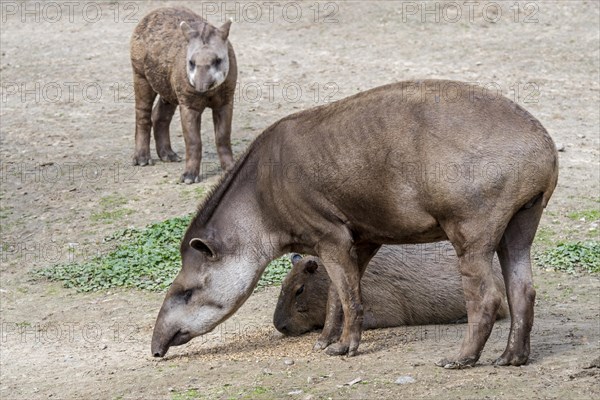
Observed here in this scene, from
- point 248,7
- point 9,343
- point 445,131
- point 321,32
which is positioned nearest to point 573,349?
point 445,131

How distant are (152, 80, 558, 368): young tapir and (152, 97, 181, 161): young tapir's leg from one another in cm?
615

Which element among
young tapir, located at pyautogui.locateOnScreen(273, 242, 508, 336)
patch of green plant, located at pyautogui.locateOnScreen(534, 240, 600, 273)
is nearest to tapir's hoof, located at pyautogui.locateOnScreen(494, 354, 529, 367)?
young tapir, located at pyautogui.locateOnScreen(273, 242, 508, 336)

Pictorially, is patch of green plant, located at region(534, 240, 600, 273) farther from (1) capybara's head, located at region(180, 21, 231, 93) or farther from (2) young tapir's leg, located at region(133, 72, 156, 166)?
(2) young tapir's leg, located at region(133, 72, 156, 166)

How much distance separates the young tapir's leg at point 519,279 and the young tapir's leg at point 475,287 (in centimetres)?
21

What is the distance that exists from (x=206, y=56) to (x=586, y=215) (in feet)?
14.0

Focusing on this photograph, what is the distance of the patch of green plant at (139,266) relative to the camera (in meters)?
10.0

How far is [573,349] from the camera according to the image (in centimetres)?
719

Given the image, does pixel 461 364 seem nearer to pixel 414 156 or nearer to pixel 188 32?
pixel 414 156

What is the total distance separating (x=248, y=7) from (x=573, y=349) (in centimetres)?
1352

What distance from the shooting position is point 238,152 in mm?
13867

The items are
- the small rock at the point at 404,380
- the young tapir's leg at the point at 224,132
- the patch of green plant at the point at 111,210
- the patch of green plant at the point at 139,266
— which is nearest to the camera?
the small rock at the point at 404,380

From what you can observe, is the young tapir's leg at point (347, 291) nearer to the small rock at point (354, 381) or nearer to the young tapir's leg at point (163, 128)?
the small rock at point (354, 381)

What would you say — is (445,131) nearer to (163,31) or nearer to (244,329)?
(244,329)

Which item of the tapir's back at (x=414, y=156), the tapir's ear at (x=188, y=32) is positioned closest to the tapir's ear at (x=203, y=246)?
the tapir's back at (x=414, y=156)
